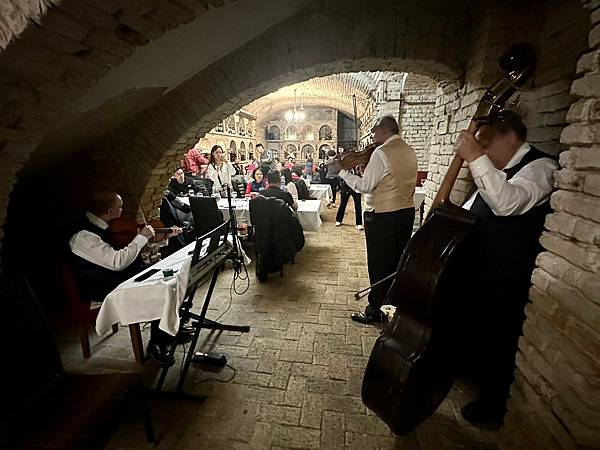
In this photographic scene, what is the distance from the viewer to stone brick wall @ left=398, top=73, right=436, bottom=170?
5762 mm

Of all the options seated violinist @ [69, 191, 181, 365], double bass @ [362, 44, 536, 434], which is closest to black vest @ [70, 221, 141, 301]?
seated violinist @ [69, 191, 181, 365]

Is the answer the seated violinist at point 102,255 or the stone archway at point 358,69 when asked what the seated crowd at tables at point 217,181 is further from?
the seated violinist at point 102,255

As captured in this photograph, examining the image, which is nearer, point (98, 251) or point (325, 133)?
point (98, 251)

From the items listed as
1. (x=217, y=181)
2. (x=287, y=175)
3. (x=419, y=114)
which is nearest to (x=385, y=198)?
(x=287, y=175)

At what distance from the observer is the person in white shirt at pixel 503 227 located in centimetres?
137

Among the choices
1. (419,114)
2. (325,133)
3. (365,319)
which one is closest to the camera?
(365,319)

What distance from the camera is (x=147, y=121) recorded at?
3.18 meters

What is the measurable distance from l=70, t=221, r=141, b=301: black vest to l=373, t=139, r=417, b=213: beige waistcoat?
2.25 metres

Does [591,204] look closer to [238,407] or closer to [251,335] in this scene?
[238,407]

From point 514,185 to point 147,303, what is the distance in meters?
2.13

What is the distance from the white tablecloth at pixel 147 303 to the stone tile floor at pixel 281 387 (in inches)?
23.6

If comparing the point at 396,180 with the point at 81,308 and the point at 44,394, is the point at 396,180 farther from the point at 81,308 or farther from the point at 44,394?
the point at 81,308

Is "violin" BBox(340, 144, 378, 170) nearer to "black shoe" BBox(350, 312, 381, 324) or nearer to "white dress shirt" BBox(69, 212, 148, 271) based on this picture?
"black shoe" BBox(350, 312, 381, 324)

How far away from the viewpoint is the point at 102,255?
2107 mm
